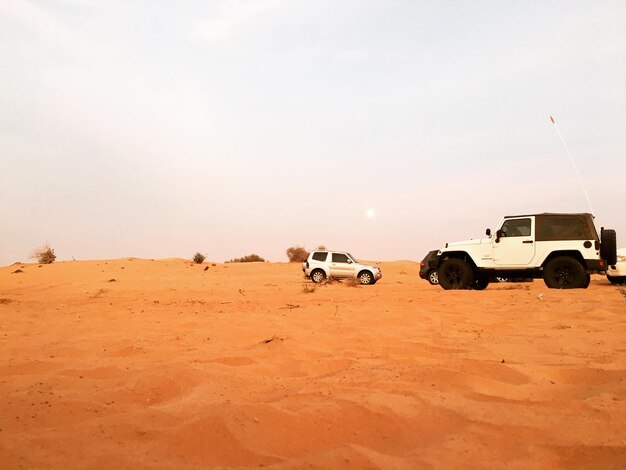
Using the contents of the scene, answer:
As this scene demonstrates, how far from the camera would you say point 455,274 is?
14.5 m

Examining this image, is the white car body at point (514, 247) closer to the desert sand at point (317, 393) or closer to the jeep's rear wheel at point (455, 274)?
the jeep's rear wheel at point (455, 274)

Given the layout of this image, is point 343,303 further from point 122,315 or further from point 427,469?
point 427,469

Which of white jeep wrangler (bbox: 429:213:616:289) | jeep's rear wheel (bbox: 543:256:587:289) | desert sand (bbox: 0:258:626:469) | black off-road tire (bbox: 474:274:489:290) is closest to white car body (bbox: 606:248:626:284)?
white jeep wrangler (bbox: 429:213:616:289)

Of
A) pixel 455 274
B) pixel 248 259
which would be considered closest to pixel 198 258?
pixel 248 259

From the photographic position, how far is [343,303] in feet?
33.1

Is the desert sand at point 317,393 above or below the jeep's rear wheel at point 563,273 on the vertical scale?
below

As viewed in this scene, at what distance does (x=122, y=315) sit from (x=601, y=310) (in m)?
8.18

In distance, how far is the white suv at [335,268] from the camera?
21.6 meters

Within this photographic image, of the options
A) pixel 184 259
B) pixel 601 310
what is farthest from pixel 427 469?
pixel 184 259

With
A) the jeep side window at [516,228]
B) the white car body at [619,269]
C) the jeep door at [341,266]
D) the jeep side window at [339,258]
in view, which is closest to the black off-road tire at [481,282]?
the jeep side window at [516,228]

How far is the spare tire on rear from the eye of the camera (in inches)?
516

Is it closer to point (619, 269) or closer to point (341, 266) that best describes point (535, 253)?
point (619, 269)

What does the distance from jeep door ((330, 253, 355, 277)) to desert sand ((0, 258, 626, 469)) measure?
557 inches

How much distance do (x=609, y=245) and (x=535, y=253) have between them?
6.09ft
